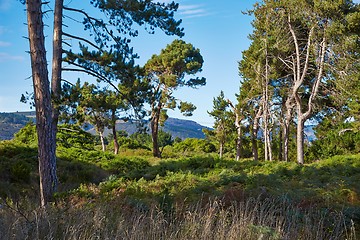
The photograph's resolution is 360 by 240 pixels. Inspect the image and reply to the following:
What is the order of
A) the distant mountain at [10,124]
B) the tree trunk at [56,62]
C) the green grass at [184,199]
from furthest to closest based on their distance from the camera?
the distant mountain at [10,124]
the tree trunk at [56,62]
the green grass at [184,199]

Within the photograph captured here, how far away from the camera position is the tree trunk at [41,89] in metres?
8.14

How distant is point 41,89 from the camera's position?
8.12 metres

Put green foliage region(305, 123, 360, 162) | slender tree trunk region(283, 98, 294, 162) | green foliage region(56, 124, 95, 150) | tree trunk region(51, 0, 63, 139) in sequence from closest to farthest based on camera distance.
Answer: tree trunk region(51, 0, 63, 139), green foliage region(56, 124, 95, 150), slender tree trunk region(283, 98, 294, 162), green foliage region(305, 123, 360, 162)

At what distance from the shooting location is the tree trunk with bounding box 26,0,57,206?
8141 mm

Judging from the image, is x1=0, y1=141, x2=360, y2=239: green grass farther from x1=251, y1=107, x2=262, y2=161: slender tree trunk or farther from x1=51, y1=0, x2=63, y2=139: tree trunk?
x1=251, y1=107, x2=262, y2=161: slender tree trunk

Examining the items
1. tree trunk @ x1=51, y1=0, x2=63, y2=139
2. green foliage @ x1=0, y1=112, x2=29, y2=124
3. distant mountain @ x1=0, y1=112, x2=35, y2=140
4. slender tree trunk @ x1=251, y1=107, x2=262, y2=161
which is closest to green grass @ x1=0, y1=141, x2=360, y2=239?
tree trunk @ x1=51, y1=0, x2=63, y2=139

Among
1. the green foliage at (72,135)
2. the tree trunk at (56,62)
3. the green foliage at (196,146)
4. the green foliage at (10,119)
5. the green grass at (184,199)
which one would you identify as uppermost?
the green foliage at (10,119)

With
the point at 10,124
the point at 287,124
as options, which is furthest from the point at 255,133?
the point at 10,124

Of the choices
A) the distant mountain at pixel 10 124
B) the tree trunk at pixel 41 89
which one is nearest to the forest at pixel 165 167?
the tree trunk at pixel 41 89

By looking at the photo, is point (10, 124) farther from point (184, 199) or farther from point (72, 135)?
point (184, 199)

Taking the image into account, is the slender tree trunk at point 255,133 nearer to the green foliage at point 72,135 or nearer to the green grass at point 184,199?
the green grass at point 184,199

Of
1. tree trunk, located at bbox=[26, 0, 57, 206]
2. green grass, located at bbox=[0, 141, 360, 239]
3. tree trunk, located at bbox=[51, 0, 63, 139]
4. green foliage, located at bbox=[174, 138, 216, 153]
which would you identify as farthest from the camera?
green foliage, located at bbox=[174, 138, 216, 153]

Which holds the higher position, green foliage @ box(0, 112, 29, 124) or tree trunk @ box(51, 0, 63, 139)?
green foliage @ box(0, 112, 29, 124)

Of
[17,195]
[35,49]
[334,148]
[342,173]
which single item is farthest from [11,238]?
[334,148]
